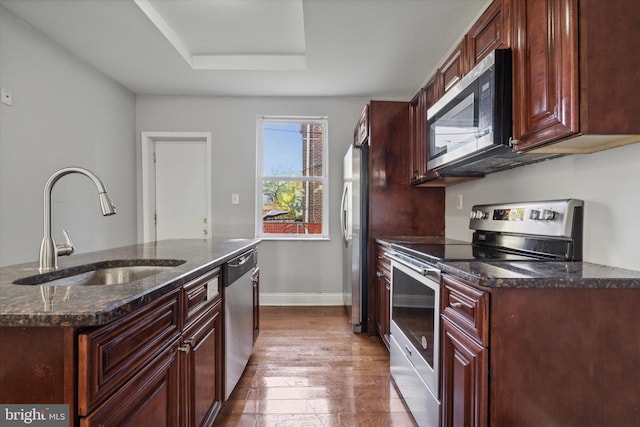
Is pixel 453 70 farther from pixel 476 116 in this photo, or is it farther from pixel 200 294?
pixel 200 294

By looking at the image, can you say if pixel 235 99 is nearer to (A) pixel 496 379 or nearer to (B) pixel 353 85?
(B) pixel 353 85

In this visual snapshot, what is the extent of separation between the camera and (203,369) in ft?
4.52

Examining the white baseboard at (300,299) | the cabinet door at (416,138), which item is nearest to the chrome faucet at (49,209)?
the cabinet door at (416,138)

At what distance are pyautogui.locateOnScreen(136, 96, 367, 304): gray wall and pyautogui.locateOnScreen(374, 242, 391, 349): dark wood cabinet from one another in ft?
3.91

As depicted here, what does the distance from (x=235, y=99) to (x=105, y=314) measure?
3.54m

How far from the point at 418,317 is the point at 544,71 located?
1185mm

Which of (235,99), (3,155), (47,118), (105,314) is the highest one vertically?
(235,99)

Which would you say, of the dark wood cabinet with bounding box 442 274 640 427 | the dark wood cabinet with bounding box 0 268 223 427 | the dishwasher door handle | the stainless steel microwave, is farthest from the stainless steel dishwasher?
the stainless steel microwave

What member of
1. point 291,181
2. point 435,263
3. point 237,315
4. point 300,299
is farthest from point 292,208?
point 435,263

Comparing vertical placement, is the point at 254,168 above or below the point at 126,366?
above

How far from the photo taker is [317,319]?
3320 millimetres

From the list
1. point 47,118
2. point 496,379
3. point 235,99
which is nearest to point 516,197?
point 496,379

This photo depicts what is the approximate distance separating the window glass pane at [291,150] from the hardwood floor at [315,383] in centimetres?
181

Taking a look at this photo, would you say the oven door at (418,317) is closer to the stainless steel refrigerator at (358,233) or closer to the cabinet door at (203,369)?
the stainless steel refrigerator at (358,233)
